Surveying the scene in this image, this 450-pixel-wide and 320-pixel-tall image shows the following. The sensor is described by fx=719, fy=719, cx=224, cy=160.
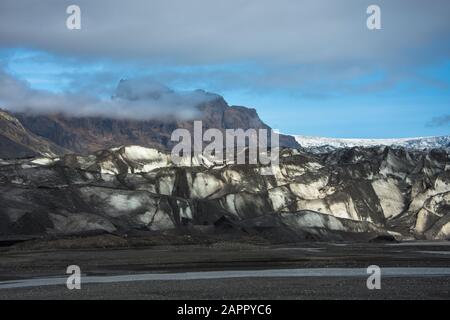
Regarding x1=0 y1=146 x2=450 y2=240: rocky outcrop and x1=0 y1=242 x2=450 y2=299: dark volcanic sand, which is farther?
x1=0 y1=146 x2=450 y2=240: rocky outcrop

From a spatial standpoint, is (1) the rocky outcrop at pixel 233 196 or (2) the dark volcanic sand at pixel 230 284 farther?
(1) the rocky outcrop at pixel 233 196

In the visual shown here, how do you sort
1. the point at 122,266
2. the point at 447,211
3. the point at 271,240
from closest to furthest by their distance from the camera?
the point at 122,266 < the point at 271,240 < the point at 447,211

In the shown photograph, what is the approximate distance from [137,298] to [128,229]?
271ft

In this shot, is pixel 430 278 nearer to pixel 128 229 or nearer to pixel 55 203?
pixel 128 229

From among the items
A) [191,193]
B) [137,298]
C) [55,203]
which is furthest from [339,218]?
[137,298]

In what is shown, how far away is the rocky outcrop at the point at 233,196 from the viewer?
384 ft

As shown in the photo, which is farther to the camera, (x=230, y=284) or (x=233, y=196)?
(x=233, y=196)

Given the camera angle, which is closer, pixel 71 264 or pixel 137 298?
pixel 137 298

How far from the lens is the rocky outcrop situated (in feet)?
384

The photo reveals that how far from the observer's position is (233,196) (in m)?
141

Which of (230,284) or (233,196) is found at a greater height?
(233,196)

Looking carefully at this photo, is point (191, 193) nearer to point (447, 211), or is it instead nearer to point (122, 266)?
point (447, 211)
